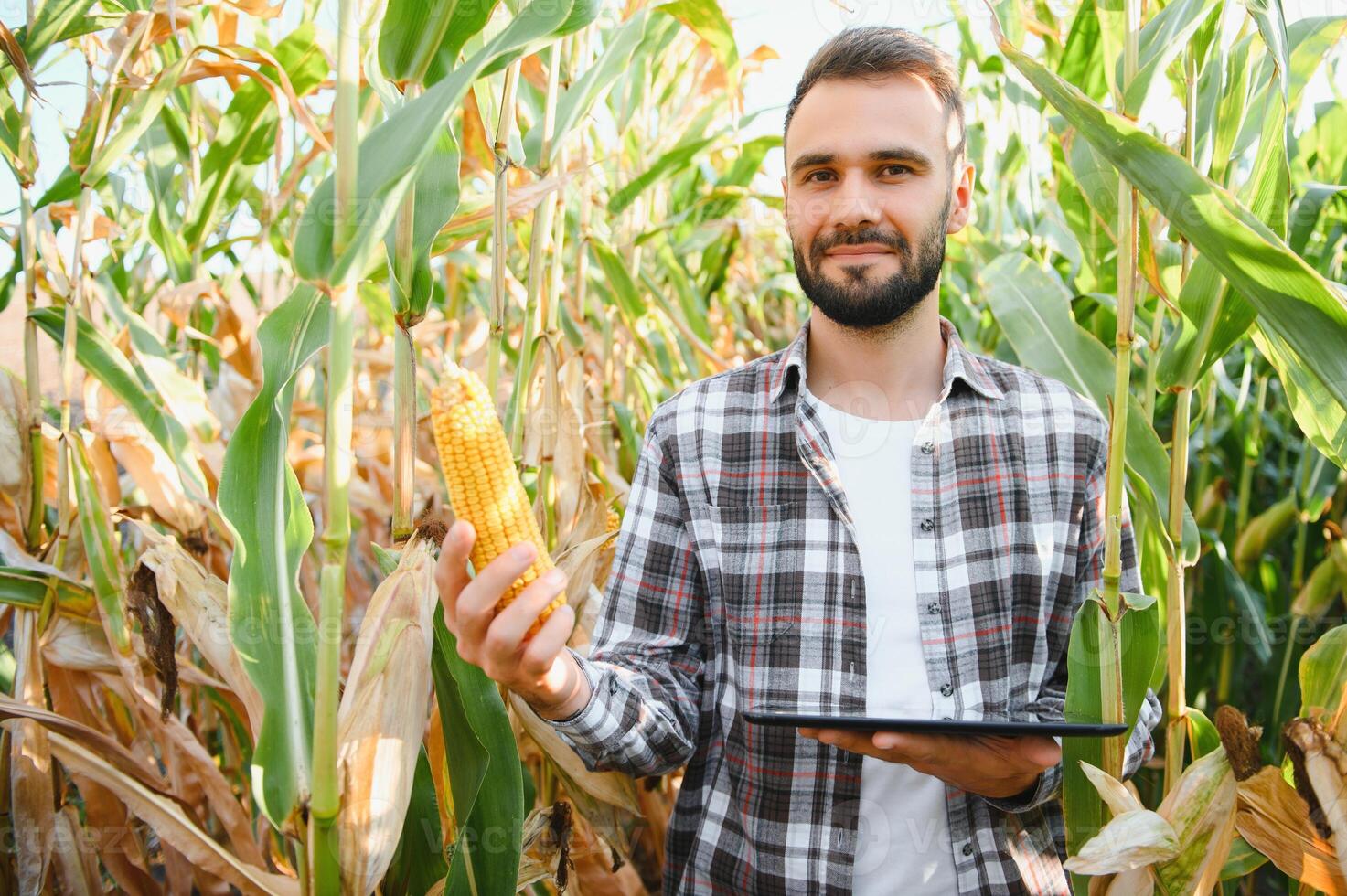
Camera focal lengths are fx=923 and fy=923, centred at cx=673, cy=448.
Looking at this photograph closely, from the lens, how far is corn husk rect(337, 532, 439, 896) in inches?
36.2

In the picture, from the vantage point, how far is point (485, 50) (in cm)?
90

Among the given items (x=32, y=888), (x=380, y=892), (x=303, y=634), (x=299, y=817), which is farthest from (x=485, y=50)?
(x=32, y=888)

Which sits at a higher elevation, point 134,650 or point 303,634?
point 303,634

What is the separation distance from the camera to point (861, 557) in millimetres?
1356

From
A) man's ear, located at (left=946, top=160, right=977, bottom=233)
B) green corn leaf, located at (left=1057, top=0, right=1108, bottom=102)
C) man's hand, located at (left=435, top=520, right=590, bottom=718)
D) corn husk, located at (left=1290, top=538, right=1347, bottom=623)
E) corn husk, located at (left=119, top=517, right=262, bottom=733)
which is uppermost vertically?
green corn leaf, located at (left=1057, top=0, right=1108, bottom=102)

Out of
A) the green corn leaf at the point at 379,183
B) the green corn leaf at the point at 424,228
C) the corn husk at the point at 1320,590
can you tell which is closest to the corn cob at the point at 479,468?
the green corn leaf at the point at 379,183

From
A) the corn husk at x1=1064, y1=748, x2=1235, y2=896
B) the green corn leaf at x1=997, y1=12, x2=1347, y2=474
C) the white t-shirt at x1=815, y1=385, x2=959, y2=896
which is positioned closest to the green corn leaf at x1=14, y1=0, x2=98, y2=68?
the white t-shirt at x1=815, y1=385, x2=959, y2=896

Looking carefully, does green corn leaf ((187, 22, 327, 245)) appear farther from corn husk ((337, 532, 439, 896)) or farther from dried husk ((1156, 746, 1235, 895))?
dried husk ((1156, 746, 1235, 895))

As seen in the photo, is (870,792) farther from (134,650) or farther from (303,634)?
(134,650)

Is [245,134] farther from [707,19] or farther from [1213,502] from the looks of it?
[1213,502]

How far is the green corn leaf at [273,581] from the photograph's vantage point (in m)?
0.91

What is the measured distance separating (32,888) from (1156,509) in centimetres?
177

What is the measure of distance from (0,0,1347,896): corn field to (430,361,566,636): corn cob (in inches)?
0.5

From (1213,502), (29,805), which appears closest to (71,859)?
(29,805)
